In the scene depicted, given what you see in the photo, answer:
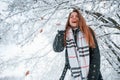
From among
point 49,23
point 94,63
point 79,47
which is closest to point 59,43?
point 79,47

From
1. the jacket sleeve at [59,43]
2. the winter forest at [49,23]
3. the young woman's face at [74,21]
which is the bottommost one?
the winter forest at [49,23]

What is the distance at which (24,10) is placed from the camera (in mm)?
9945

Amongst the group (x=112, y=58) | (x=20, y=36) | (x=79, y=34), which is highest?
(x=79, y=34)

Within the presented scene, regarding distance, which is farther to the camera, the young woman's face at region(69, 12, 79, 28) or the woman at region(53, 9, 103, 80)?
the young woman's face at region(69, 12, 79, 28)

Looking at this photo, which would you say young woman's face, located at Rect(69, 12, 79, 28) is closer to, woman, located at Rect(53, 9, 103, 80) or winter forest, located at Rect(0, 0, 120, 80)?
woman, located at Rect(53, 9, 103, 80)

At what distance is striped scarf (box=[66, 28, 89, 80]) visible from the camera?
6.43 metres

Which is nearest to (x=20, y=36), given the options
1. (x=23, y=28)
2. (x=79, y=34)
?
(x=23, y=28)

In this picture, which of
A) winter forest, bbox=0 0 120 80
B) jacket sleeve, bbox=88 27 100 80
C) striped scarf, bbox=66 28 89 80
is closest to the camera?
jacket sleeve, bbox=88 27 100 80

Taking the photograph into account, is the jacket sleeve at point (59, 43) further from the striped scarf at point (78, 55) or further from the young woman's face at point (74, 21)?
the young woman's face at point (74, 21)

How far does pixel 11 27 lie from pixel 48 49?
35.4 inches

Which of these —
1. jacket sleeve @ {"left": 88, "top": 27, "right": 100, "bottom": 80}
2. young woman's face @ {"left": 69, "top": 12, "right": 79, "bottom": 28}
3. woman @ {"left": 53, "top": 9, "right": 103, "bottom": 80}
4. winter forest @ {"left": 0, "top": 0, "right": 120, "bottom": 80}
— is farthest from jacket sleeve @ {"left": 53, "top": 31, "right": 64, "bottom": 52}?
winter forest @ {"left": 0, "top": 0, "right": 120, "bottom": 80}

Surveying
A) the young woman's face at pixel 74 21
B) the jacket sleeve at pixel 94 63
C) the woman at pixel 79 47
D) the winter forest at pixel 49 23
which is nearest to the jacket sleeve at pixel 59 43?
the woman at pixel 79 47

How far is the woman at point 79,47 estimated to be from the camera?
6.34 m

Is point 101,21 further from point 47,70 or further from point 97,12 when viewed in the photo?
point 47,70
